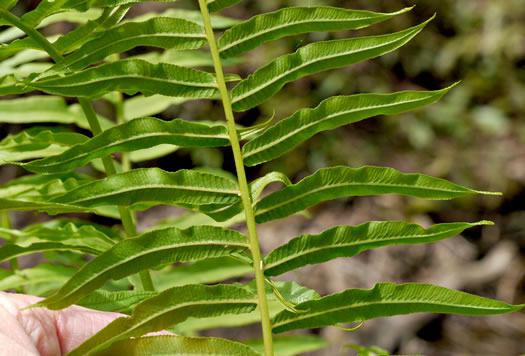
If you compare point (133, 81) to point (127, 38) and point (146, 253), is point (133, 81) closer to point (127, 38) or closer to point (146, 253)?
point (127, 38)

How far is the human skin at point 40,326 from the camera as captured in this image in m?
0.72

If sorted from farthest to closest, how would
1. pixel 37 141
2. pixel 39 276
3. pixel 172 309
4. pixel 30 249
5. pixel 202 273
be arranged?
pixel 202 273, pixel 39 276, pixel 37 141, pixel 30 249, pixel 172 309

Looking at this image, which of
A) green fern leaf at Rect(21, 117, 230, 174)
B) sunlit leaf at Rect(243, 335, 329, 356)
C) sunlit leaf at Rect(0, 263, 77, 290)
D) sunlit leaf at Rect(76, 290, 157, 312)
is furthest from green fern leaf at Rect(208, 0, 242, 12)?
sunlit leaf at Rect(243, 335, 329, 356)

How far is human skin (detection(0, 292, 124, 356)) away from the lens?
72 centimetres

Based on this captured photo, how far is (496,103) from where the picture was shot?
3.59m

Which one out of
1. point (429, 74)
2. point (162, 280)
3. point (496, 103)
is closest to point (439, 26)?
point (429, 74)

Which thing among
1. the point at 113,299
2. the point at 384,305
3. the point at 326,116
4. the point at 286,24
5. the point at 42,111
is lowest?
the point at 384,305

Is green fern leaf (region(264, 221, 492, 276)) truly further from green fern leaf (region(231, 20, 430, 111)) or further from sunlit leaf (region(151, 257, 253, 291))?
sunlit leaf (region(151, 257, 253, 291))

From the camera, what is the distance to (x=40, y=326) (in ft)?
2.68

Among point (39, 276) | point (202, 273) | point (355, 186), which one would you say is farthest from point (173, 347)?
point (202, 273)

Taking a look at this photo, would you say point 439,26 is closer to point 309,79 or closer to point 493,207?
point 309,79

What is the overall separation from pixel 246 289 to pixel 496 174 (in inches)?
113

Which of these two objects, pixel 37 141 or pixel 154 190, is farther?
pixel 37 141

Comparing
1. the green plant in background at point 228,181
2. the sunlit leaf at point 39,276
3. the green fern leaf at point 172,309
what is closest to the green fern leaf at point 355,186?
the green plant in background at point 228,181
